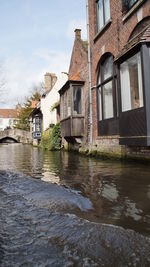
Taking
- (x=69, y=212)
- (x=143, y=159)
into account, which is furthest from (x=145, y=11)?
(x=69, y=212)

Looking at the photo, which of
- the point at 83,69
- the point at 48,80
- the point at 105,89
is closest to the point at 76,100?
the point at 83,69

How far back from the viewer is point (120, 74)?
6.95 metres

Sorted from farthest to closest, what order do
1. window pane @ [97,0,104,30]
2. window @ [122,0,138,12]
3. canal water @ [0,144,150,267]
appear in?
1. window pane @ [97,0,104,30]
2. window @ [122,0,138,12]
3. canal water @ [0,144,150,267]

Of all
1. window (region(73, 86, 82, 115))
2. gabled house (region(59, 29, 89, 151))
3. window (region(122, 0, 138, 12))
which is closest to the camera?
window (region(122, 0, 138, 12))

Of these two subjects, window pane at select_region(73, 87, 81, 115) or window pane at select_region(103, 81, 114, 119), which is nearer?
window pane at select_region(103, 81, 114, 119)

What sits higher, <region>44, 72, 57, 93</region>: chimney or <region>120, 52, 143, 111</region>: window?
<region>44, 72, 57, 93</region>: chimney

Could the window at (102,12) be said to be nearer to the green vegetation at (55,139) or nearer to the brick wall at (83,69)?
the brick wall at (83,69)

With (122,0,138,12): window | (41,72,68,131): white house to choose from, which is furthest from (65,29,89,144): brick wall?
(41,72,68,131): white house

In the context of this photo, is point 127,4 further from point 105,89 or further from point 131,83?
point 131,83

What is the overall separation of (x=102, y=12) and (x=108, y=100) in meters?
4.10

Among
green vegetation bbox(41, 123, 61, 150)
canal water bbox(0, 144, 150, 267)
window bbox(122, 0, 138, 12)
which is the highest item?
window bbox(122, 0, 138, 12)

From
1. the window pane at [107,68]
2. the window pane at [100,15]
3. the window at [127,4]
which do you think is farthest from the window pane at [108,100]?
the window pane at [100,15]

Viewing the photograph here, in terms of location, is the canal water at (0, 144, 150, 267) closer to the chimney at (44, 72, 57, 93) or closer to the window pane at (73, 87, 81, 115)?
the window pane at (73, 87, 81, 115)

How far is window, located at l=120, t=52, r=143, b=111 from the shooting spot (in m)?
5.85
